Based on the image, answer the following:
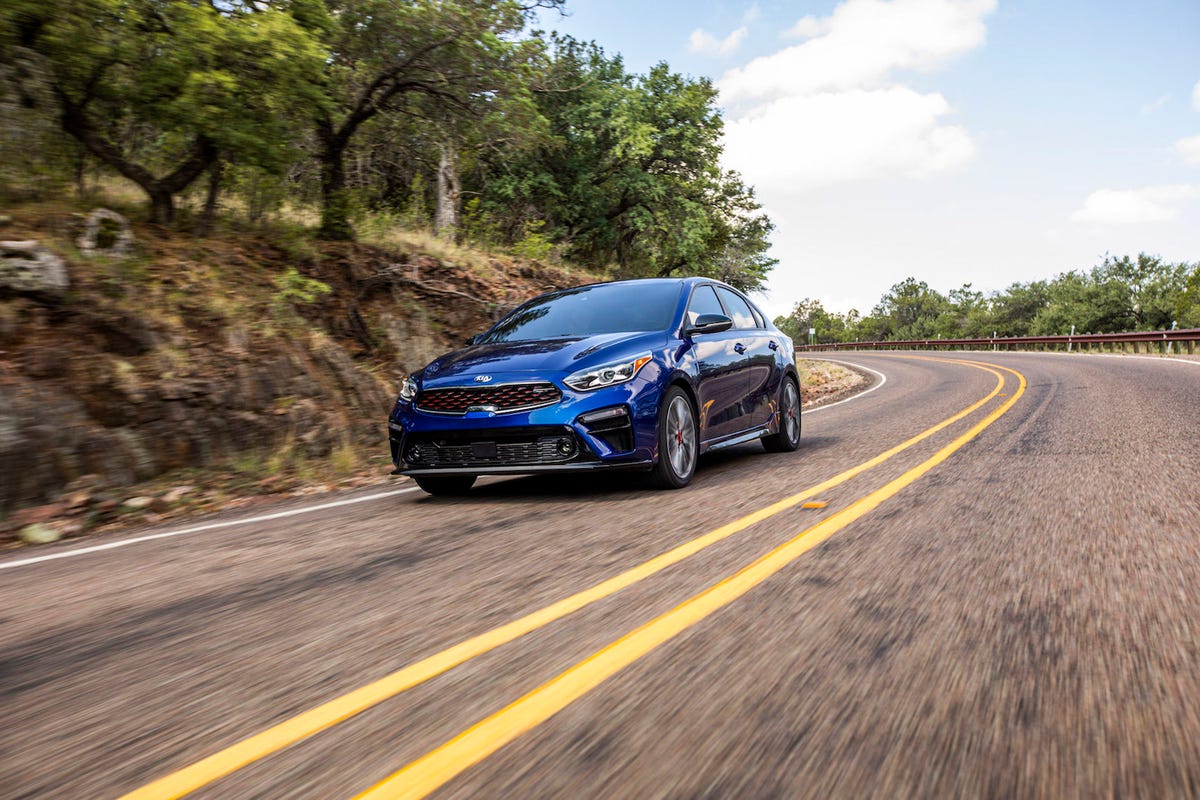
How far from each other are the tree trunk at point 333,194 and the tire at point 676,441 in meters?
7.90

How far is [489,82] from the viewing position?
1392 cm

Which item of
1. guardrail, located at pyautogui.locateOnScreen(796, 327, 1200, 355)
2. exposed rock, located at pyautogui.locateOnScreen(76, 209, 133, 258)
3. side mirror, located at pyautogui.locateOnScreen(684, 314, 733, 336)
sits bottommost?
guardrail, located at pyautogui.locateOnScreen(796, 327, 1200, 355)

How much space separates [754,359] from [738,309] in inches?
26.6

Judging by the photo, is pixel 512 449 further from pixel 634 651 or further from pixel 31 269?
pixel 31 269

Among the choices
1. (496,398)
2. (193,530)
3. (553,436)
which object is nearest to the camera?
(193,530)

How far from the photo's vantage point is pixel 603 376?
6383mm

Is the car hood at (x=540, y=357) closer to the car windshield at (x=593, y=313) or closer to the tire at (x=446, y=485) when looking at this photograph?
the car windshield at (x=593, y=313)

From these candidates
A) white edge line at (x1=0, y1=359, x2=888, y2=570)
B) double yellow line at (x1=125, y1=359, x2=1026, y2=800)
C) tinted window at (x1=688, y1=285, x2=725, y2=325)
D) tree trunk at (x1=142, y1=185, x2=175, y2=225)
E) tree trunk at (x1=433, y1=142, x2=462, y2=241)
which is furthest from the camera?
tree trunk at (x1=433, y1=142, x2=462, y2=241)

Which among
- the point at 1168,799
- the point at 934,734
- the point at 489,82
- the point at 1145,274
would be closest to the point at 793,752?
the point at 934,734

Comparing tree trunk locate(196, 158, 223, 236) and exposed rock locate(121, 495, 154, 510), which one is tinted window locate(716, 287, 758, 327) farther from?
tree trunk locate(196, 158, 223, 236)

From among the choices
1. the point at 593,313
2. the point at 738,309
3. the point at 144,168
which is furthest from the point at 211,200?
the point at 738,309

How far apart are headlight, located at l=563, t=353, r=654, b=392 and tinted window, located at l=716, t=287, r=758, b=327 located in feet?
7.70

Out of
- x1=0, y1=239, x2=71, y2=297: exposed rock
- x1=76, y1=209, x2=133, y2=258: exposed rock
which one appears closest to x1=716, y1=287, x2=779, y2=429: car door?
x1=0, y1=239, x2=71, y2=297: exposed rock

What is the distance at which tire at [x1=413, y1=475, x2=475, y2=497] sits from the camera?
22.8 ft
